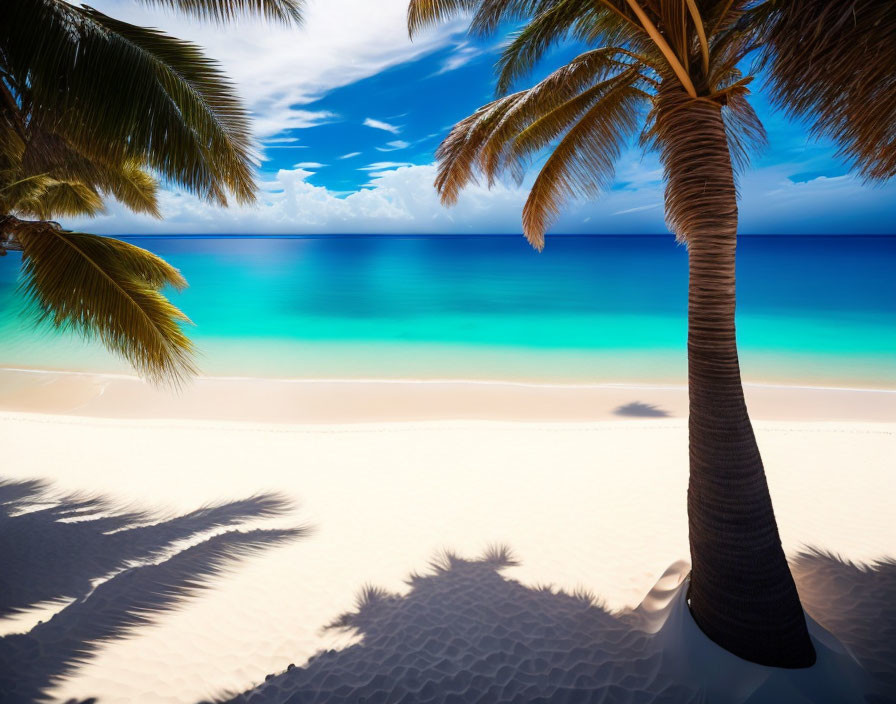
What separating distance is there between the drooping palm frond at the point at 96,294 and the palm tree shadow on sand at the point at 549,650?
311 centimetres

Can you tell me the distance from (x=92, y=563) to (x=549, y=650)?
4591 mm

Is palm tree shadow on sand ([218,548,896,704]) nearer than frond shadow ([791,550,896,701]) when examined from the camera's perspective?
Yes

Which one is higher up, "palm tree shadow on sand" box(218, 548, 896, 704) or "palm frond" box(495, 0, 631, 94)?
"palm frond" box(495, 0, 631, 94)

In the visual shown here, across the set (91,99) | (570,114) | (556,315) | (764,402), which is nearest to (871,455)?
(764,402)

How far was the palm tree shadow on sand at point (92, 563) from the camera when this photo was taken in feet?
11.4

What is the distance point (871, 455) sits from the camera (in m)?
6.89

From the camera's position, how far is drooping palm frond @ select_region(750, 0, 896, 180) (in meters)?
1.94

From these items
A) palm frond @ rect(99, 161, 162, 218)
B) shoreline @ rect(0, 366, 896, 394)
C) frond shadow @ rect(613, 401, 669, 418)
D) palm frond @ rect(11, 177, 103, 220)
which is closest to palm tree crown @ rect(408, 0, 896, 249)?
palm frond @ rect(99, 161, 162, 218)

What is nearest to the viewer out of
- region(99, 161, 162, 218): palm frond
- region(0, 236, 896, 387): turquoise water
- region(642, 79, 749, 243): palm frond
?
region(642, 79, 749, 243): palm frond

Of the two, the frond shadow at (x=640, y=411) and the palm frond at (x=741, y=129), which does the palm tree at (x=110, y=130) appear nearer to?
the palm frond at (x=741, y=129)

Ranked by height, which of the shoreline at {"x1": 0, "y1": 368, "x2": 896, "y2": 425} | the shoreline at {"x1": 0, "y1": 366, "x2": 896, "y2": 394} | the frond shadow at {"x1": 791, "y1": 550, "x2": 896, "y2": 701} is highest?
the shoreline at {"x1": 0, "y1": 366, "x2": 896, "y2": 394}

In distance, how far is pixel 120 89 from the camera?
3158 mm

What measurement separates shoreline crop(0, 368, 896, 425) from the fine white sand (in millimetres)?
800

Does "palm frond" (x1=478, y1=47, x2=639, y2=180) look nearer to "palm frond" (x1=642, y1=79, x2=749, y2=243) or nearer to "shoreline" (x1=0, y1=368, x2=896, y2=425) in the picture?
"palm frond" (x1=642, y1=79, x2=749, y2=243)
